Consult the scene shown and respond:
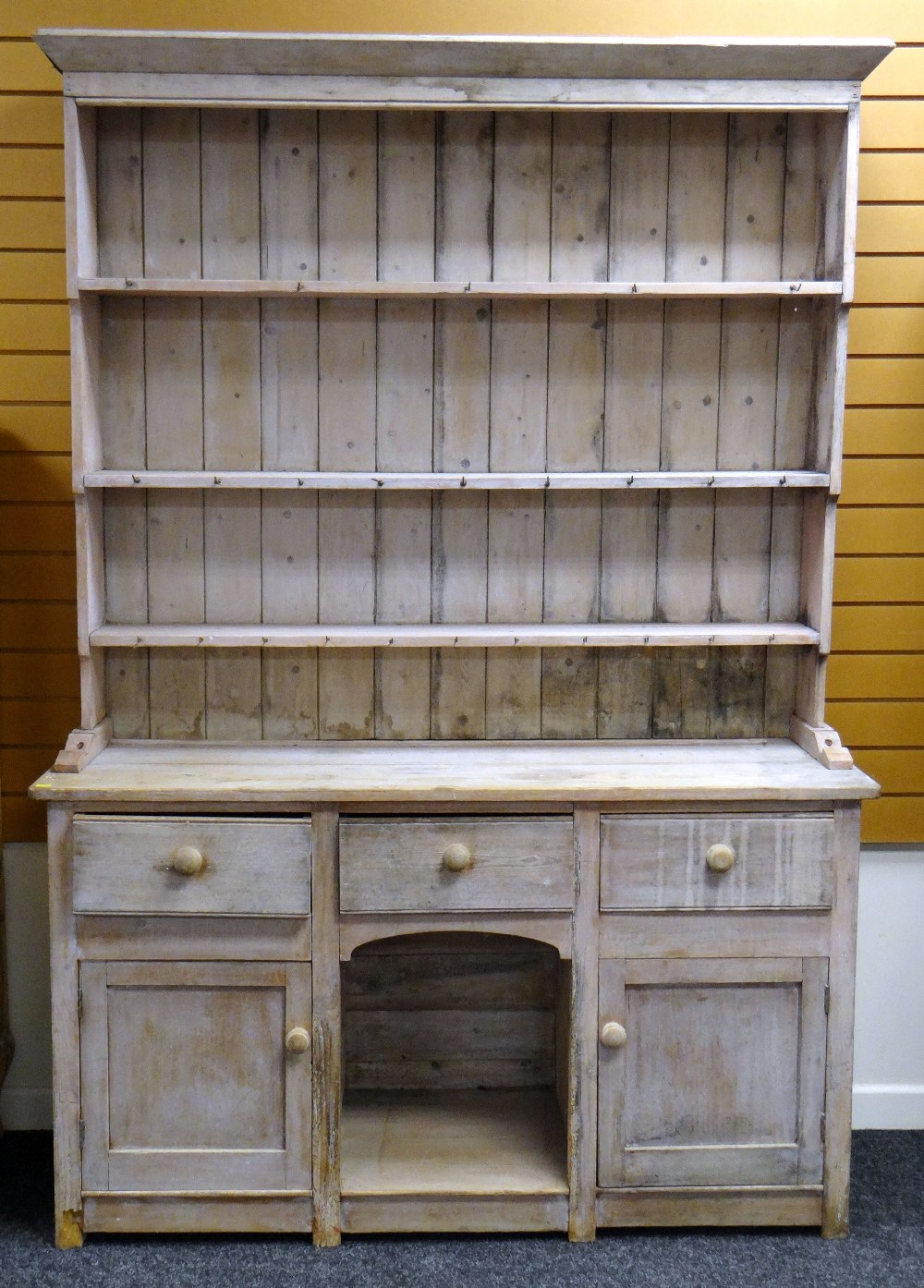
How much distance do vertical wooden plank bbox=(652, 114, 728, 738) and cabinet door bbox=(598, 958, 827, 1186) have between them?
64 cm

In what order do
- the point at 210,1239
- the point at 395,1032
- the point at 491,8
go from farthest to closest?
the point at 395,1032, the point at 491,8, the point at 210,1239

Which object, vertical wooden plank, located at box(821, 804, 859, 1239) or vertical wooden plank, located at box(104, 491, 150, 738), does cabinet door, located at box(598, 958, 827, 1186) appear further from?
vertical wooden plank, located at box(104, 491, 150, 738)

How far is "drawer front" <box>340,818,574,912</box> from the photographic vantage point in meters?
2.47

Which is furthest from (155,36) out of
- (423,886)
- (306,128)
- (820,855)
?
(820,855)

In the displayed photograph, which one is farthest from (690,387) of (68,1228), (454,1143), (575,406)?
(68,1228)

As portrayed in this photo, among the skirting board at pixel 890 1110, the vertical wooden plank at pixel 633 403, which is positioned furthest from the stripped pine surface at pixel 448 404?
the skirting board at pixel 890 1110

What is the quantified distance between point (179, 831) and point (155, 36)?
158cm

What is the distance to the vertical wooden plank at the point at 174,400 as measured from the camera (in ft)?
8.94

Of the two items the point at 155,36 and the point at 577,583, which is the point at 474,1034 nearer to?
the point at 577,583

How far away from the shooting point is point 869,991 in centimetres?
309

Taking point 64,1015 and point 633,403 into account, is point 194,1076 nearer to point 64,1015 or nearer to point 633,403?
point 64,1015

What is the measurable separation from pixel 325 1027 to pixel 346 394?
1.41 meters

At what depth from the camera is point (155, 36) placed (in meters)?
2.38

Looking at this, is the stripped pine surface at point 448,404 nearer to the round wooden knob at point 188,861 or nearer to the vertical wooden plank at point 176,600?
the vertical wooden plank at point 176,600
